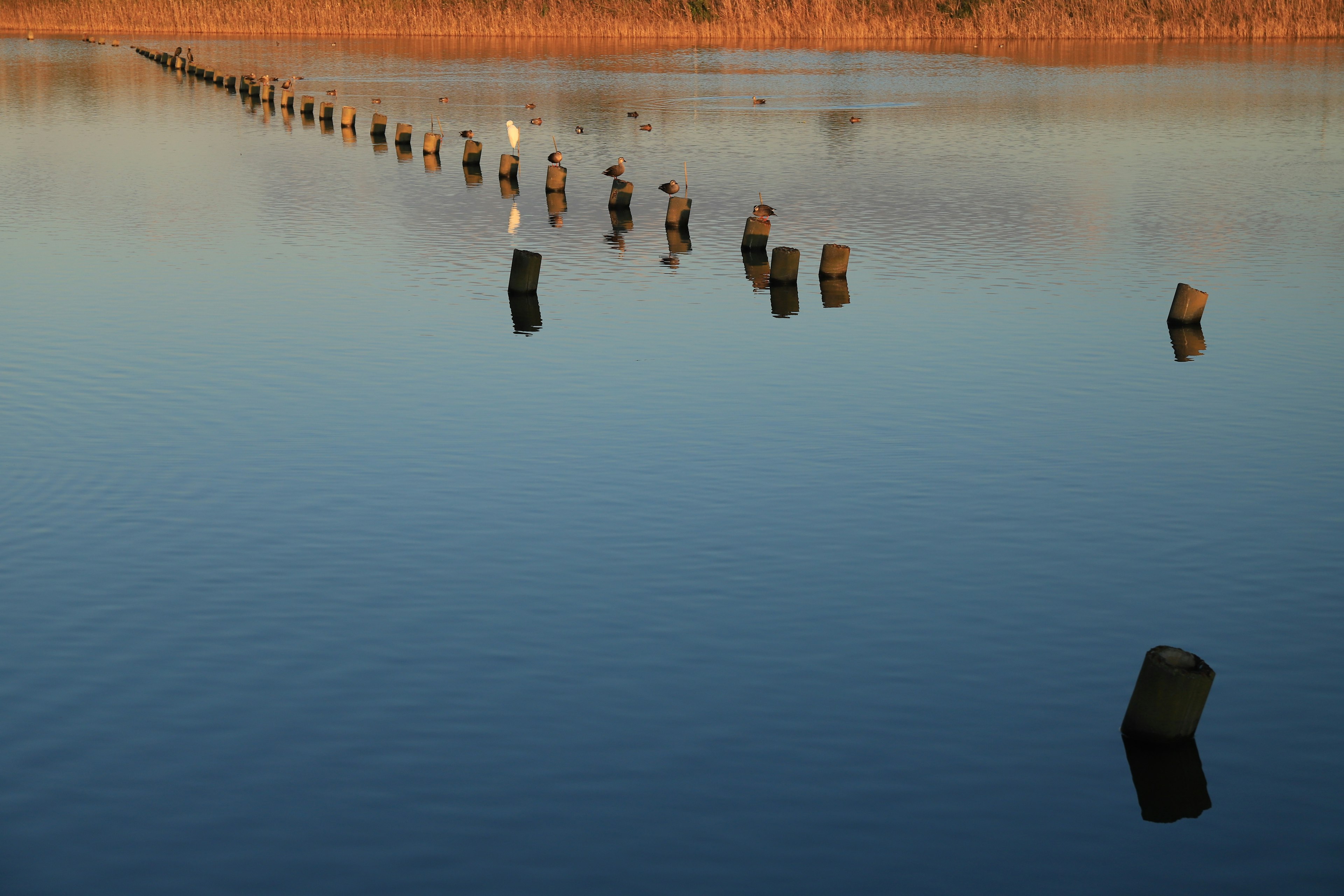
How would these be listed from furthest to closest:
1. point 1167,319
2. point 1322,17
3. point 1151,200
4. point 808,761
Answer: point 1322,17 < point 1151,200 < point 1167,319 < point 808,761

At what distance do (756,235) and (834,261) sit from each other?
77.9 inches

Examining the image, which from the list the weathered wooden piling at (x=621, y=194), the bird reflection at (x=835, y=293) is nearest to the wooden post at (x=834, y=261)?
the bird reflection at (x=835, y=293)

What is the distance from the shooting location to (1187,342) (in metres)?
14.2

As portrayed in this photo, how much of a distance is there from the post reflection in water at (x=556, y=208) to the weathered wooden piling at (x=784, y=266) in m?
5.35

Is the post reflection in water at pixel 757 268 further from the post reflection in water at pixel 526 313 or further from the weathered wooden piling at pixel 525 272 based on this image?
the post reflection in water at pixel 526 313

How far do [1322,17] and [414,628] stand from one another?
174 ft

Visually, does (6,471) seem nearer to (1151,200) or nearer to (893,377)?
(893,377)

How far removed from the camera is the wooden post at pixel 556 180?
23656 mm

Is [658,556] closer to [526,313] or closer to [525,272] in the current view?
[526,313]

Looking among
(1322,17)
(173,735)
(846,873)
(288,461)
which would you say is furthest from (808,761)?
(1322,17)

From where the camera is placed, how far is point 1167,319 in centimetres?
1499

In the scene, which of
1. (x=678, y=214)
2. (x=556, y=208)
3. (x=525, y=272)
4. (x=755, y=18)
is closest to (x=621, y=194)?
(x=556, y=208)

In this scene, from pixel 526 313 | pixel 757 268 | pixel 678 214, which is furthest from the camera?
pixel 678 214

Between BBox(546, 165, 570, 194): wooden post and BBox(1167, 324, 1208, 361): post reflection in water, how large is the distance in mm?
11653
